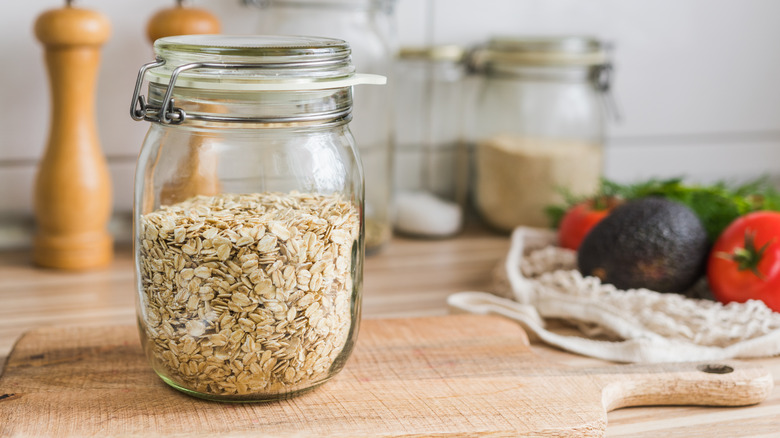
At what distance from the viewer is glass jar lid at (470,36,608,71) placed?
119 cm

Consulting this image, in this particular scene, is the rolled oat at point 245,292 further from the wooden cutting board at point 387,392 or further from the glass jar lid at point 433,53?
the glass jar lid at point 433,53

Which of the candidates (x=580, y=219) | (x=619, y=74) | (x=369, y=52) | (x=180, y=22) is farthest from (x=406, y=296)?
(x=619, y=74)

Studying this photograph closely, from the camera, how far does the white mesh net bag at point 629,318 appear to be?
0.77m

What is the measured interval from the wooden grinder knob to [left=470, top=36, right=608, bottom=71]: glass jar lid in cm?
45

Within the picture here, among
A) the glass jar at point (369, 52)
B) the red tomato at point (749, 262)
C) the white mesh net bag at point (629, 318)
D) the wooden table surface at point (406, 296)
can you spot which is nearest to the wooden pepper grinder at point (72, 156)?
the wooden table surface at point (406, 296)

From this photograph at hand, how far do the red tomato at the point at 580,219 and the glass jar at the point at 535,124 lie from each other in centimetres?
16

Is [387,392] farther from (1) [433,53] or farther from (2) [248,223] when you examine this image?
(1) [433,53]

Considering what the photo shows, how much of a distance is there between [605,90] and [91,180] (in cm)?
77

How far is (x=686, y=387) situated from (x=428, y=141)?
2.34ft

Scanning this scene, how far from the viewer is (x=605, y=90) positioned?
1226 mm

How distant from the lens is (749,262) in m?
0.83

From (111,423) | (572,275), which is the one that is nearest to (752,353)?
(572,275)

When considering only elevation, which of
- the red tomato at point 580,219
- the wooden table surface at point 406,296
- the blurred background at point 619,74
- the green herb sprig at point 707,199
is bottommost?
the wooden table surface at point 406,296

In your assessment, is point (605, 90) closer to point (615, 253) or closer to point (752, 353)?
point (615, 253)
